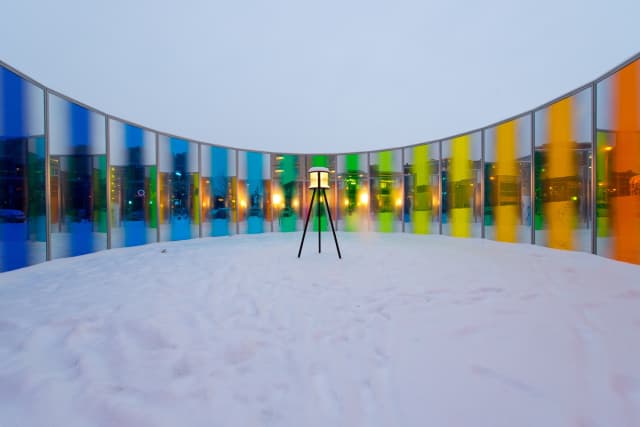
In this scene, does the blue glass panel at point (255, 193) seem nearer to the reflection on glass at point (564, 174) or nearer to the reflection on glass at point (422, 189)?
the reflection on glass at point (422, 189)

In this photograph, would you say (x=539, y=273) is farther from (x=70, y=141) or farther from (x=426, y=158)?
(x=70, y=141)

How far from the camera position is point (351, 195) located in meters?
10.2

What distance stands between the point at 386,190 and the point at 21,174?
835 centimetres

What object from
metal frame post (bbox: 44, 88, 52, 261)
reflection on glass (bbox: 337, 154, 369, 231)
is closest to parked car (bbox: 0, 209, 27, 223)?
metal frame post (bbox: 44, 88, 52, 261)

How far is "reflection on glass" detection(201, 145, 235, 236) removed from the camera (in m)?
8.27

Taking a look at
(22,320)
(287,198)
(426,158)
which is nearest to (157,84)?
(287,198)

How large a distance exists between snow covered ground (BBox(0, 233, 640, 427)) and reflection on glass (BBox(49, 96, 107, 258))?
1729 mm

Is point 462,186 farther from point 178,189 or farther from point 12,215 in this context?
point 12,215

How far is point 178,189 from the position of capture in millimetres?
7648

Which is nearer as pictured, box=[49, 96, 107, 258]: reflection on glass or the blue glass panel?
box=[49, 96, 107, 258]: reflection on glass

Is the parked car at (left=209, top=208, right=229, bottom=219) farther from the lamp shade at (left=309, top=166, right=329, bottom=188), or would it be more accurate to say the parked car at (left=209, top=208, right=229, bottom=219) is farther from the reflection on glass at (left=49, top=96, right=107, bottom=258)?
the lamp shade at (left=309, top=166, right=329, bottom=188)

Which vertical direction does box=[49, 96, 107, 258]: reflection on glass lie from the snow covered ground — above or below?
above

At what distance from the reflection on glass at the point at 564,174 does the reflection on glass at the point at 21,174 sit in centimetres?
840

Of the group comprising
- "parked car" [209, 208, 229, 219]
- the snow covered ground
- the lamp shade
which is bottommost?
the snow covered ground
